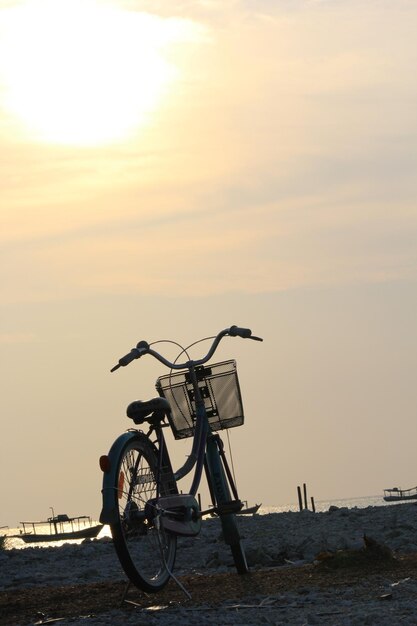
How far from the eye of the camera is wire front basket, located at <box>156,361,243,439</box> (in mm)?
8656

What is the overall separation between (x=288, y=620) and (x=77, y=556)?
785 cm

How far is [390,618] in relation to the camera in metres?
6.01

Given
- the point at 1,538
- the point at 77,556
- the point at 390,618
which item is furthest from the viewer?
the point at 1,538

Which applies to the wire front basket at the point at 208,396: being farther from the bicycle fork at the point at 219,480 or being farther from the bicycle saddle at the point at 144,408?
the bicycle saddle at the point at 144,408

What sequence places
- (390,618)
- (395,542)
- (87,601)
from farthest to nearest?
(395,542) < (87,601) < (390,618)

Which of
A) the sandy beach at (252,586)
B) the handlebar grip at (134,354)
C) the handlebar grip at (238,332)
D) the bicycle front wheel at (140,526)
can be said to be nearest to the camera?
the sandy beach at (252,586)

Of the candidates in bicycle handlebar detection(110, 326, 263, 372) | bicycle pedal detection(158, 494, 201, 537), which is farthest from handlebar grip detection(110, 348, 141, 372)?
bicycle pedal detection(158, 494, 201, 537)

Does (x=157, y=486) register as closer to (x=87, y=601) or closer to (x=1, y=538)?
(x=87, y=601)

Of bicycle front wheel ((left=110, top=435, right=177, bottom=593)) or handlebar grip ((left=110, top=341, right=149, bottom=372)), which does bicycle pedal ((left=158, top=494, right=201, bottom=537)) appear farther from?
handlebar grip ((left=110, top=341, right=149, bottom=372))

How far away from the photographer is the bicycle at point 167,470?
7195mm

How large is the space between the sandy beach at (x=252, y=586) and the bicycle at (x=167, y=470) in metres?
0.30

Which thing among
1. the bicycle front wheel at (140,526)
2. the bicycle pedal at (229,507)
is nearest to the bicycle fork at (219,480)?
the bicycle pedal at (229,507)

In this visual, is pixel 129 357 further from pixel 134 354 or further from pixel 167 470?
pixel 167 470

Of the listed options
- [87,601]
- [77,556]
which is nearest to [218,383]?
[87,601]
